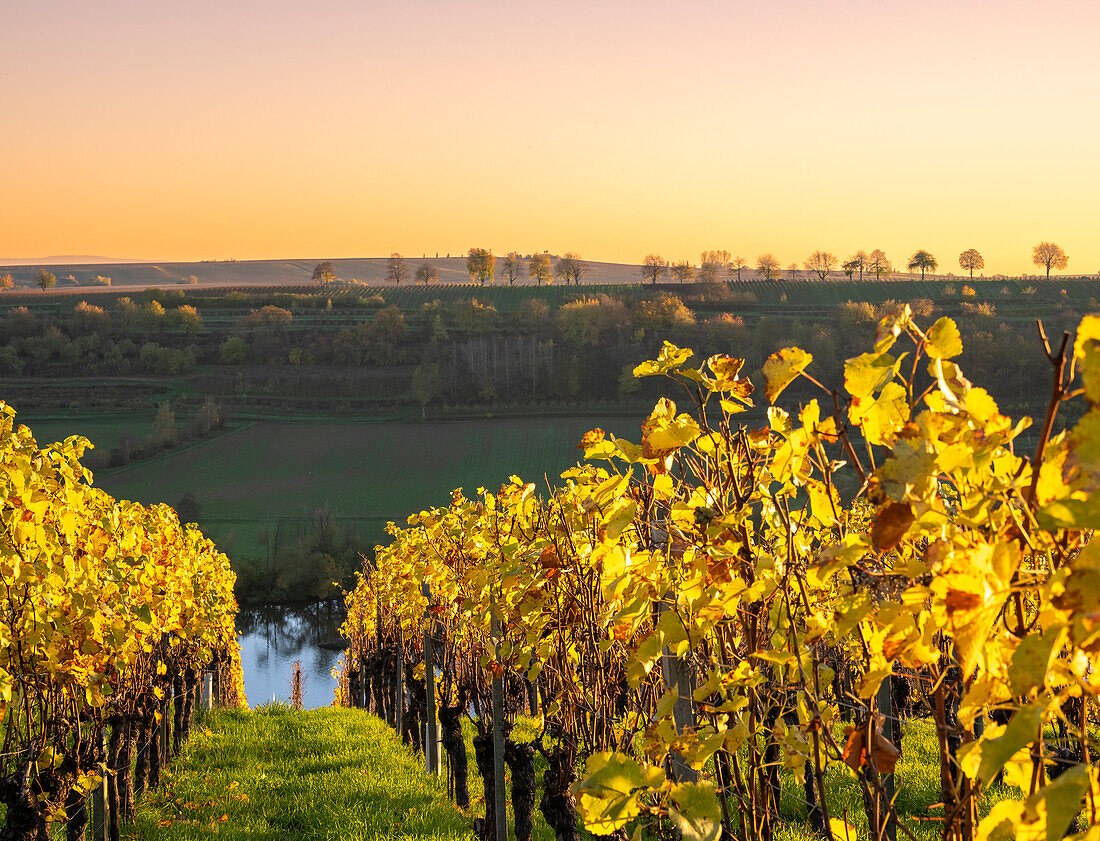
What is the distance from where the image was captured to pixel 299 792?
732cm

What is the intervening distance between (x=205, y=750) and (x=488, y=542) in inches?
262

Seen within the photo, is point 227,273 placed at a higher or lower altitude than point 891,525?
higher

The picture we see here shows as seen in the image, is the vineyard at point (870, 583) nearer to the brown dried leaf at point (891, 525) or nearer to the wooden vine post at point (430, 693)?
the brown dried leaf at point (891, 525)

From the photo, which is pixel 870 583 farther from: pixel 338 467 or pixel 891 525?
pixel 338 467

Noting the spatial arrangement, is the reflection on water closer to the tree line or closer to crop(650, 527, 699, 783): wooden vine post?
crop(650, 527, 699, 783): wooden vine post

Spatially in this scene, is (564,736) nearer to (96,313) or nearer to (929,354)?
(929,354)

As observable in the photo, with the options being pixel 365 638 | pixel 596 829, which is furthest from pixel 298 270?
pixel 596 829

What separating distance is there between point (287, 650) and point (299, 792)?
22.8m

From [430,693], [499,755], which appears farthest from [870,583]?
[430,693]

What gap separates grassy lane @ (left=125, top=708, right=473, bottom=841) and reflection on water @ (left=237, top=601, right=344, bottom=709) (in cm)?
1266

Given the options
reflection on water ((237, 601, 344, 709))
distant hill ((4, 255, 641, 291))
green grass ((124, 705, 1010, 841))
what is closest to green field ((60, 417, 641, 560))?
reflection on water ((237, 601, 344, 709))

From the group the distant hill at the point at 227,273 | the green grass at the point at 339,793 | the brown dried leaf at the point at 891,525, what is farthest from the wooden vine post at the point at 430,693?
the distant hill at the point at 227,273

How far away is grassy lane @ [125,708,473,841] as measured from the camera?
244 inches

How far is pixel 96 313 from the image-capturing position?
7806cm
